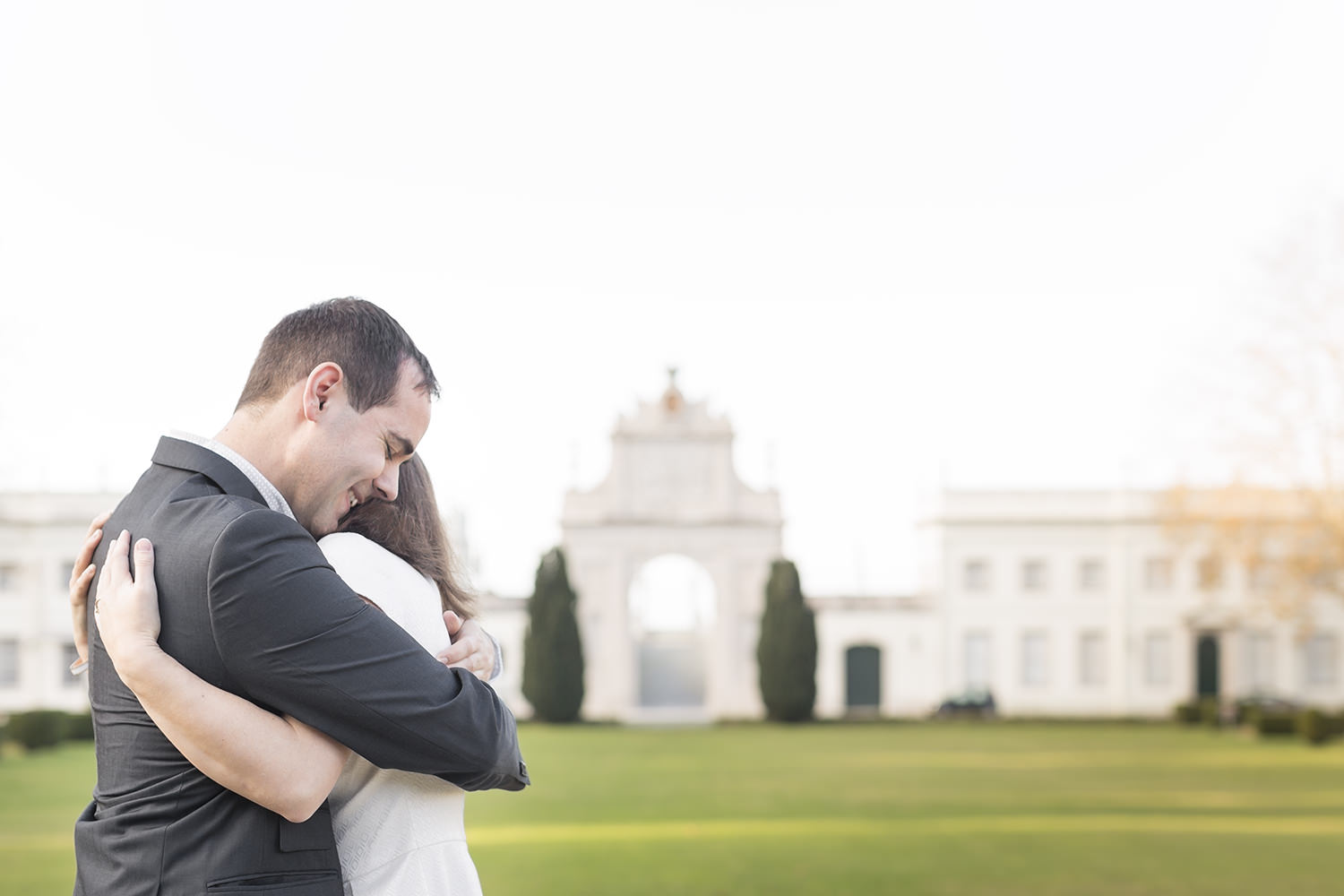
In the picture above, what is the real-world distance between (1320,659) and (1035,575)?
8883 mm

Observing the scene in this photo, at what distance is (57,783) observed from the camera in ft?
60.0

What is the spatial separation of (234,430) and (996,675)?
40.7 meters

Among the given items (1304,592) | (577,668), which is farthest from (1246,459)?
(577,668)

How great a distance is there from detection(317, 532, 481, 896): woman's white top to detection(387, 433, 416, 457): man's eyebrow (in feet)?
0.52

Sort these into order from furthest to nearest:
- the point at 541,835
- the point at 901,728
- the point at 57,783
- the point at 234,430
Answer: the point at 901,728 < the point at 57,783 < the point at 541,835 < the point at 234,430

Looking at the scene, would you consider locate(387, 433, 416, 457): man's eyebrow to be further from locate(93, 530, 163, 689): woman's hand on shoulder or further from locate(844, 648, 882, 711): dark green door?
locate(844, 648, 882, 711): dark green door

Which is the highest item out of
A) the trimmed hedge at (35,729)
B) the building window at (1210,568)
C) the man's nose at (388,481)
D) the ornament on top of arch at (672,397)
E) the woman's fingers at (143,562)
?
the ornament on top of arch at (672,397)

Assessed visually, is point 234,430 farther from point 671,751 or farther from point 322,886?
point 671,751

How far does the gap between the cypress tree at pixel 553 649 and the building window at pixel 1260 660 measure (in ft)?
68.1

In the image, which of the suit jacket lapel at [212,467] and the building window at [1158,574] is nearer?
the suit jacket lapel at [212,467]

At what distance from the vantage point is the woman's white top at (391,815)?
2.06 meters

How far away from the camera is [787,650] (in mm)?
33781

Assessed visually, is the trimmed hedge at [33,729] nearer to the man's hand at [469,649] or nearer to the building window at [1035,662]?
the man's hand at [469,649]

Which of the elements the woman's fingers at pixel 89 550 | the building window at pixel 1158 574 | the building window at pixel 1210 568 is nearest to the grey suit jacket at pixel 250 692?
the woman's fingers at pixel 89 550
